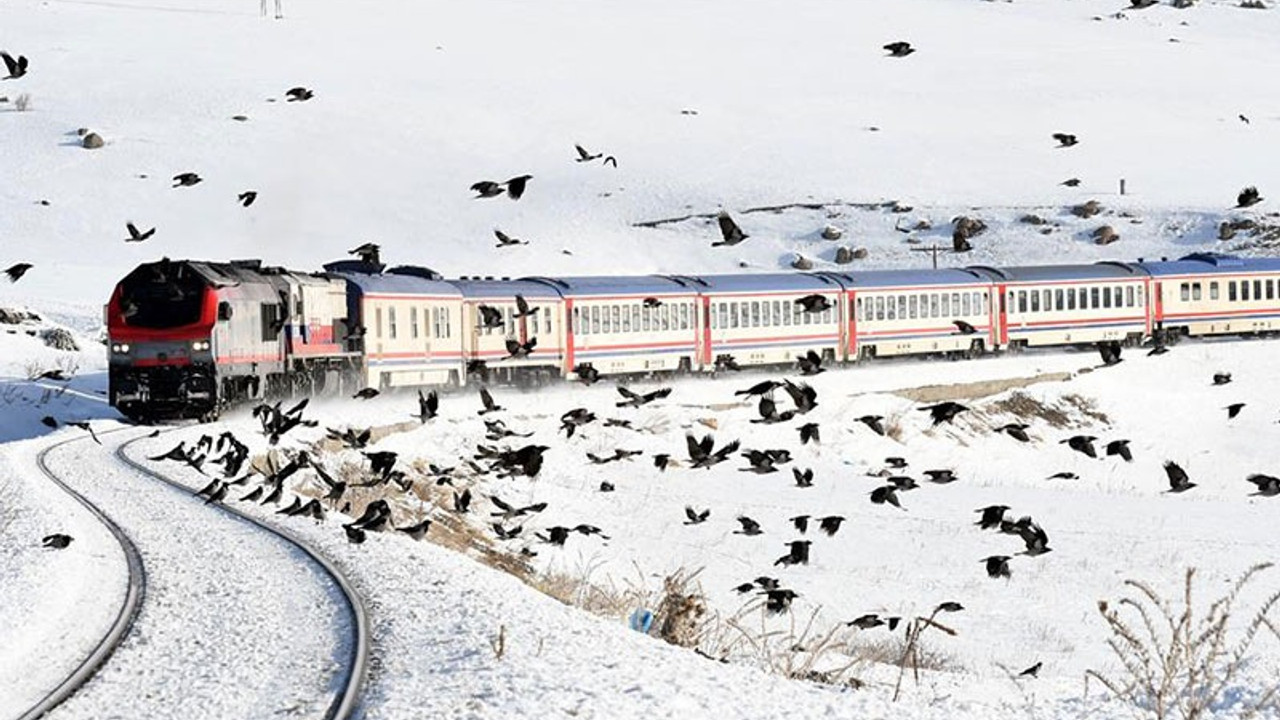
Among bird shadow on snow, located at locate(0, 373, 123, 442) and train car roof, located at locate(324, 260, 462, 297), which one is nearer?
bird shadow on snow, located at locate(0, 373, 123, 442)

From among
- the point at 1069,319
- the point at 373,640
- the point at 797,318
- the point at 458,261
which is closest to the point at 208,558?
the point at 373,640

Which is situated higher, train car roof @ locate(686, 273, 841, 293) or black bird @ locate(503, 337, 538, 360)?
train car roof @ locate(686, 273, 841, 293)

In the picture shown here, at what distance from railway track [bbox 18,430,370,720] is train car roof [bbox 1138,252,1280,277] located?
4365 cm

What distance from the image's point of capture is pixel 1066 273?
57906 mm

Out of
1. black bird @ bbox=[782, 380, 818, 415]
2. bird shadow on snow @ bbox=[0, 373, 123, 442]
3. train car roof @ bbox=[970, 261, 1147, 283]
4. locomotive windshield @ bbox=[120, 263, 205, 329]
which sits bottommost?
bird shadow on snow @ bbox=[0, 373, 123, 442]

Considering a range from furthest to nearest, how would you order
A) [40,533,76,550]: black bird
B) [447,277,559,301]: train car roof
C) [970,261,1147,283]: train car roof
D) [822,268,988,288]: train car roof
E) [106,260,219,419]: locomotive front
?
1. [970,261,1147,283]: train car roof
2. [822,268,988,288]: train car roof
3. [447,277,559,301]: train car roof
4. [106,260,219,419]: locomotive front
5. [40,533,76,550]: black bird

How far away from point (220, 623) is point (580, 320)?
3168 cm

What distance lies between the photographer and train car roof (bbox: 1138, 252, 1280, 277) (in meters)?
60.6

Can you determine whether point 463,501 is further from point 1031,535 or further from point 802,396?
point 1031,535

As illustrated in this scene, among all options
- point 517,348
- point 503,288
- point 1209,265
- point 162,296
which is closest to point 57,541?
point 517,348

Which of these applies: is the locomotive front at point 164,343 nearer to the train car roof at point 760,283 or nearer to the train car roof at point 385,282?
the train car roof at point 385,282

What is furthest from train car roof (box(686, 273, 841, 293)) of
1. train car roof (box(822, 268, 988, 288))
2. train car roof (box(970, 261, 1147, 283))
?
train car roof (box(970, 261, 1147, 283))

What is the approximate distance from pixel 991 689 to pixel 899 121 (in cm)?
10137

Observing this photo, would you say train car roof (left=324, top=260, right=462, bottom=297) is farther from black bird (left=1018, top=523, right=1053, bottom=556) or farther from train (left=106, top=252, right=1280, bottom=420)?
black bird (left=1018, top=523, right=1053, bottom=556)
